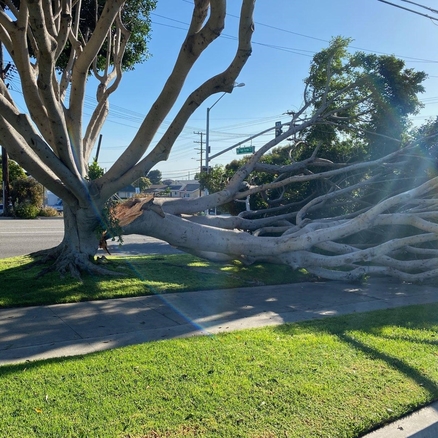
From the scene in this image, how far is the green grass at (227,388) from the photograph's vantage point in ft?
11.6

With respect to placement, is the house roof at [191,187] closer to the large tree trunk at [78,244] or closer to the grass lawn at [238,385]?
the large tree trunk at [78,244]

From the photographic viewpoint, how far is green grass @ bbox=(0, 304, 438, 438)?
3.53m

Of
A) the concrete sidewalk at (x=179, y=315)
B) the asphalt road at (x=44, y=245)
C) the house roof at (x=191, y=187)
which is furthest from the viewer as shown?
the house roof at (x=191, y=187)

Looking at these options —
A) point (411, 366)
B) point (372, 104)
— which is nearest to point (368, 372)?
point (411, 366)

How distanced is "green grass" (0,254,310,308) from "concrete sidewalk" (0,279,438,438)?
0.35 metres

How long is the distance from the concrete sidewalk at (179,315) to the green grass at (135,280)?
0.35 metres

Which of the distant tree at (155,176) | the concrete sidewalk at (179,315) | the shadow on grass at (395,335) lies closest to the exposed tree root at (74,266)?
the concrete sidewalk at (179,315)

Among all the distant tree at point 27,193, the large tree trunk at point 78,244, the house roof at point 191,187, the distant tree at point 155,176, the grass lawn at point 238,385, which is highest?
the distant tree at point 155,176

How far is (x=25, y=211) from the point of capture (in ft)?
105

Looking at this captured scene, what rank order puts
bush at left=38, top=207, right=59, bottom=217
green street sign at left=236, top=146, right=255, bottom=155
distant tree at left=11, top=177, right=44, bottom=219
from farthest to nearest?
bush at left=38, top=207, right=59, bottom=217 < distant tree at left=11, top=177, right=44, bottom=219 < green street sign at left=236, top=146, right=255, bottom=155

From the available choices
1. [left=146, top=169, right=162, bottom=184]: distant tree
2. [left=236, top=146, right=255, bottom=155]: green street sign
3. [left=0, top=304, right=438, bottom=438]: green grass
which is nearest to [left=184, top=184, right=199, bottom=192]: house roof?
[left=146, top=169, right=162, bottom=184]: distant tree

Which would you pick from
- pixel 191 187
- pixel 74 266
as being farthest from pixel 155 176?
pixel 74 266

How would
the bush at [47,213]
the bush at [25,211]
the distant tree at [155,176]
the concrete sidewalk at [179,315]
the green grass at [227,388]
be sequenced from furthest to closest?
the distant tree at [155,176], the bush at [47,213], the bush at [25,211], the concrete sidewalk at [179,315], the green grass at [227,388]

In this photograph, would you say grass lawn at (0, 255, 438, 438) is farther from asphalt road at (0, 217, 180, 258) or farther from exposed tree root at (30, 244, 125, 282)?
asphalt road at (0, 217, 180, 258)
